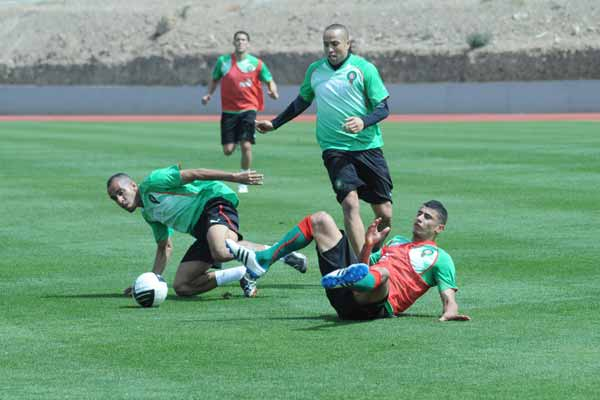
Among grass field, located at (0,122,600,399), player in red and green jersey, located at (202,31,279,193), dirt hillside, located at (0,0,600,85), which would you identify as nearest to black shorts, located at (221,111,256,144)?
player in red and green jersey, located at (202,31,279,193)

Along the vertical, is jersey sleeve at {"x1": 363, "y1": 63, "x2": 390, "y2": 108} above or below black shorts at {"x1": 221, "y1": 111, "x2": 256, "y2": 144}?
above

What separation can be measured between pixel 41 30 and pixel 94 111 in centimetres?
3126

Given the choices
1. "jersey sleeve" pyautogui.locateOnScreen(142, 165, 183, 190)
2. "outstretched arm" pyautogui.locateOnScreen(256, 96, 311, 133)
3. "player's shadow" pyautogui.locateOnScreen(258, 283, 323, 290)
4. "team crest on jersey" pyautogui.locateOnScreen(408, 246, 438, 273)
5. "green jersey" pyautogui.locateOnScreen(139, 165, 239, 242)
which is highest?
"outstretched arm" pyautogui.locateOnScreen(256, 96, 311, 133)

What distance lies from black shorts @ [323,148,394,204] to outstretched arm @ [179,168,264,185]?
146 centimetres

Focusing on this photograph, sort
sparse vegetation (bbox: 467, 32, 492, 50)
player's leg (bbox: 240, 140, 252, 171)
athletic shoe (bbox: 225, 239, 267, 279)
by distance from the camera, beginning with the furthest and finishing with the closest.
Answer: sparse vegetation (bbox: 467, 32, 492, 50)
player's leg (bbox: 240, 140, 252, 171)
athletic shoe (bbox: 225, 239, 267, 279)

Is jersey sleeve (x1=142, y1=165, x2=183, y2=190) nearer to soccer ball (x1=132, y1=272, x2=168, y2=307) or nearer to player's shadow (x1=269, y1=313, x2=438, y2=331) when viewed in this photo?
soccer ball (x1=132, y1=272, x2=168, y2=307)

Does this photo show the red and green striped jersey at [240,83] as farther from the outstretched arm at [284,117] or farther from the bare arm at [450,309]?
the bare arm at [450,309]

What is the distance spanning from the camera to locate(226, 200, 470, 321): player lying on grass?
898 cm

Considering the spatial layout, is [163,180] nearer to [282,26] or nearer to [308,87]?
[308,87]

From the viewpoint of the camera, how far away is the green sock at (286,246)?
932cm

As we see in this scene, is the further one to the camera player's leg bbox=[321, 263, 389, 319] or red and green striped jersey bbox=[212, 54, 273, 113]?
red and green striped jersey bbox=[212, 54, 273, 113]

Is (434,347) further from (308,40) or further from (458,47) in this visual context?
(308,40)

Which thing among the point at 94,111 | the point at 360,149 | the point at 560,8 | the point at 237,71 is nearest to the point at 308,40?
the point at 560,8

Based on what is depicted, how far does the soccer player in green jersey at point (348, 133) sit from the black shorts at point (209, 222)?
1.01 meters
